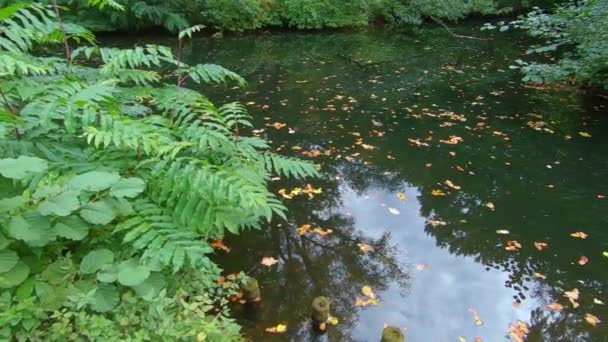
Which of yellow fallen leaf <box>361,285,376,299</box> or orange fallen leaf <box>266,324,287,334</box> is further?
yellow fallen leaf <box>361,285,376,299</box>

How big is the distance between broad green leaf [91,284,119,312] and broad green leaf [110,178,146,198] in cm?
Result: 43

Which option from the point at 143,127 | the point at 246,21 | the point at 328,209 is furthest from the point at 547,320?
the point at 246,21

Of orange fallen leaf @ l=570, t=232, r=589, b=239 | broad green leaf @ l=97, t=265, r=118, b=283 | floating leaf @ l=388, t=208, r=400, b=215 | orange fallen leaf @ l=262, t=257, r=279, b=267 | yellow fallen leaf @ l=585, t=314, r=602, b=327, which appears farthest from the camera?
floating leaf @ l=388, t=208, r=400, b=215

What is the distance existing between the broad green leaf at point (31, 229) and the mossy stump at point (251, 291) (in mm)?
1672

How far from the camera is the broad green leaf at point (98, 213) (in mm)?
2170

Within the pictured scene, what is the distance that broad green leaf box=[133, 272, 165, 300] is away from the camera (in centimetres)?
213

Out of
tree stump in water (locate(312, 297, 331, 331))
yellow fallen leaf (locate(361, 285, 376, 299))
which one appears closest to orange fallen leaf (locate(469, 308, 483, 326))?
yellow fallen leaf (locate(361, 285, 376, 299))

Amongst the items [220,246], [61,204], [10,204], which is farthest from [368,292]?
[10,204]

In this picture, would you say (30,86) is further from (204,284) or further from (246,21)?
(246,21)

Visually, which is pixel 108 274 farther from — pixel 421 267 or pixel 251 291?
pixel 421 267

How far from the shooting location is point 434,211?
5.21m

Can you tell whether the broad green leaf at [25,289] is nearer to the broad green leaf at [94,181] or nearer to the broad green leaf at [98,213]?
the broad green leaf at [98,213]

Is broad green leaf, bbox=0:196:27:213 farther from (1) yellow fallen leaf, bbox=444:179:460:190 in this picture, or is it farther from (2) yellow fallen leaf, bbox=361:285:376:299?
(1) yellow fallen leaf, bbox=444:179:460:190

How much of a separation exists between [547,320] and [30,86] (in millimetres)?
4042
